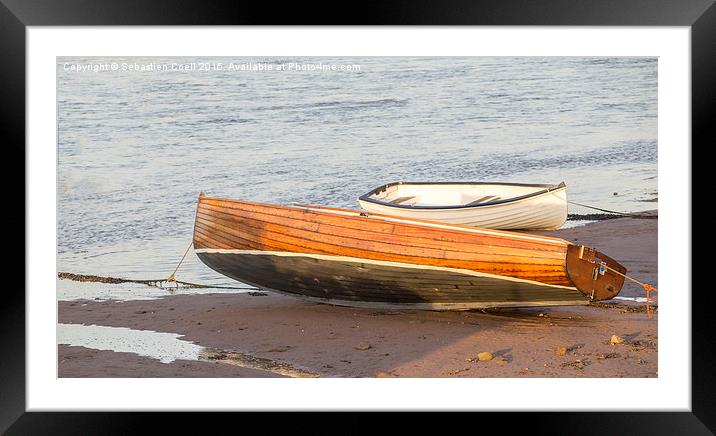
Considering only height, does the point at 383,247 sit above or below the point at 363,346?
above

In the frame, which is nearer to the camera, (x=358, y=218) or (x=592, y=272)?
(x=592, y=272)

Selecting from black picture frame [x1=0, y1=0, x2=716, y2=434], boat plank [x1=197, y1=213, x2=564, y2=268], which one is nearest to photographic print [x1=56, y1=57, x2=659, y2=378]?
boat plank [x1=197, y1=213, x2=564, y2=268]

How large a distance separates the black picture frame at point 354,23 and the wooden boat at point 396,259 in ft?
3.99

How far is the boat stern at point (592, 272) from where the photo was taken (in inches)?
314

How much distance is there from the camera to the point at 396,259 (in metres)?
8.30

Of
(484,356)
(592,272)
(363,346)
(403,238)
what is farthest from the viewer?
(403,238)

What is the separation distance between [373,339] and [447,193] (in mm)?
4108

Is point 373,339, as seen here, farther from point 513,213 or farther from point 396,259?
point 513,213

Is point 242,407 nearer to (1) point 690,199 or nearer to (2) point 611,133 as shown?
(1) point 690,199

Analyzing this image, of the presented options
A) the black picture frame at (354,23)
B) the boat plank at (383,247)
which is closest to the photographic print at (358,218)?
the boat plank at (383,247)

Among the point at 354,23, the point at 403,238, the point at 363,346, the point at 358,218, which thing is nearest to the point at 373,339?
the point at 363,346

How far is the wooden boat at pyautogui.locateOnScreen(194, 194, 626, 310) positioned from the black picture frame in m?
1.22

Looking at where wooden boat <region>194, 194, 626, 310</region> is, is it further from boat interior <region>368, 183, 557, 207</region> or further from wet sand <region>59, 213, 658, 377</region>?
boat interior <region>368, 183, 557, 207</region>

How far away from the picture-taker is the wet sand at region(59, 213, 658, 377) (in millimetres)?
7539
